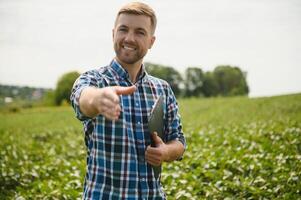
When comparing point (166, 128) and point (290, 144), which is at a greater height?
point (166, 128)

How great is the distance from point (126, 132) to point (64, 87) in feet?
240

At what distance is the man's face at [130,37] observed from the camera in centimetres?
207

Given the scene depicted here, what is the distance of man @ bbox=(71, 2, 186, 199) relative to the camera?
1994 millimetres

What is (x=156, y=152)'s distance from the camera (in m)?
1.97

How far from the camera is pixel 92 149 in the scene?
6.75ft

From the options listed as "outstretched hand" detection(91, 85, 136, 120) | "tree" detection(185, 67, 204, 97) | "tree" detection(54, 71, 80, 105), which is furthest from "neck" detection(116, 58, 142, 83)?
"tree" detection(54, 71, 80, 105)

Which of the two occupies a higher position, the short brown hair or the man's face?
the short brown hair

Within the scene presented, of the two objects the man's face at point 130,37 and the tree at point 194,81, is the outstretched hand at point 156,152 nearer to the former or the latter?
the man's face at point 130,37

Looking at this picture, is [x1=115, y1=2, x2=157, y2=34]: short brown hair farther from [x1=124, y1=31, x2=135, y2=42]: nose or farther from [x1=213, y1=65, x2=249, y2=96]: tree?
[x1=213, y1=65, x2=249, y2=96]: tree

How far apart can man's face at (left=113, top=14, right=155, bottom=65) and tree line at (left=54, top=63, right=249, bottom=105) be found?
2254 inches

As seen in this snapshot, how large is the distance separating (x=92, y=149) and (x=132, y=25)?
74cm

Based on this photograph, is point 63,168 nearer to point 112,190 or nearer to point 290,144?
point 290,144

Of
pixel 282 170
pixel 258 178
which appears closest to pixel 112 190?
pixel 258 178

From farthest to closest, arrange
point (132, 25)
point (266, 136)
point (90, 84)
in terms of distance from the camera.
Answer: point (266, 136)
point (132, 25)
point (90, 84)
